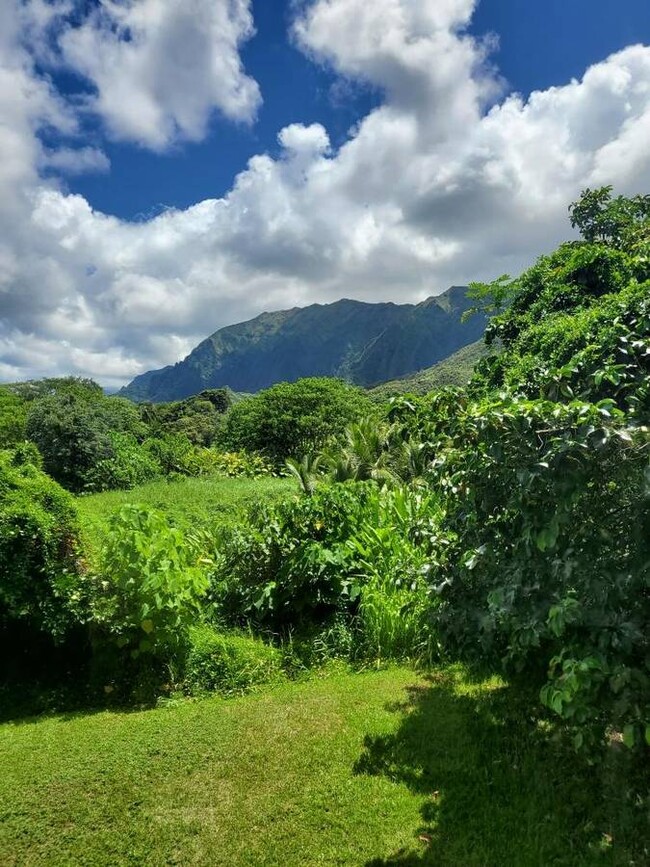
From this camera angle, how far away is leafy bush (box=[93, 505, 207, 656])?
18.5ft

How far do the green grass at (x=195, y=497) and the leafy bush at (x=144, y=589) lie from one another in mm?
6730

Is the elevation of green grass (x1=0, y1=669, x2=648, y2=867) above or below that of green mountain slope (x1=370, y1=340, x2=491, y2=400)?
below

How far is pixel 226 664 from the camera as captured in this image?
6133 mm

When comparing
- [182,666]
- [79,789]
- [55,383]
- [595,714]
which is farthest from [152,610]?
[55,383]

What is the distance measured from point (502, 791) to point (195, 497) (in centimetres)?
1466

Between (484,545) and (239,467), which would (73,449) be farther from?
(484,545)

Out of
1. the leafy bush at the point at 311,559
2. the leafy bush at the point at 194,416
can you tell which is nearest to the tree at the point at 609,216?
the leafy bush at the point at 311,559

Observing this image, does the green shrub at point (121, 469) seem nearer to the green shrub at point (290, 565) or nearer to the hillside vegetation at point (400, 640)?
the hillside vegetation at point (400, 640)

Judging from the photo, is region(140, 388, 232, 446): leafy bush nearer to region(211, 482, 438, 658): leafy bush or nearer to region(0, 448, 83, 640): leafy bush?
region(211, 482, 438, 658): leafy bush

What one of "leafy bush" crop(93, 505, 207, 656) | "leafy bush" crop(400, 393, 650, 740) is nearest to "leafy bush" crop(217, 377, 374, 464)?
"leafy bush" crop(93, 505, 207, 656)

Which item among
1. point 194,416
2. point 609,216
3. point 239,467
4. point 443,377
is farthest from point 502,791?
point 443,377

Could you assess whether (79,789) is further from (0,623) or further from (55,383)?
(55,383)

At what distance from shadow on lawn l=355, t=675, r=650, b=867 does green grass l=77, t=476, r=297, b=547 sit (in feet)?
28.3

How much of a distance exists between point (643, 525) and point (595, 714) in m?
0.89
